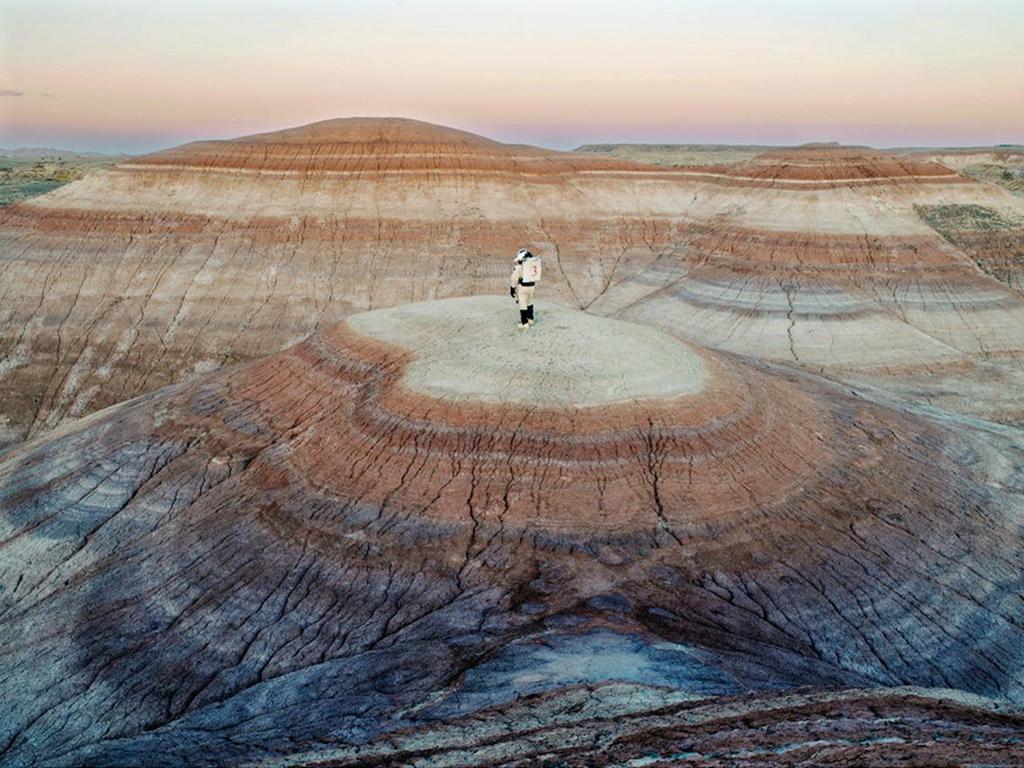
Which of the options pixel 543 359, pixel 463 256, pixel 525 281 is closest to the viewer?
pixel 543 359

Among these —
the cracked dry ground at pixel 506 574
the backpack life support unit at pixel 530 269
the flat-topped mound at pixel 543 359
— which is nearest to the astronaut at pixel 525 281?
the backpack life support unit at pixel 530 269

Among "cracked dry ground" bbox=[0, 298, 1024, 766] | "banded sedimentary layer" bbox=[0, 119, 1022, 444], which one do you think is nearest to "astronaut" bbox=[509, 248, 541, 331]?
"cracked dry ground" bbox=[0, 298, 1024, 766]

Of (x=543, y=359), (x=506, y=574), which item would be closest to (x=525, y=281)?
(x=543, y=359)

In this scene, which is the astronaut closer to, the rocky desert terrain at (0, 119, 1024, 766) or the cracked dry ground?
the rocky desert terrain at (0, 119, 1024, 766)

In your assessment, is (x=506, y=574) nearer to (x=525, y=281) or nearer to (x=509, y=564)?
(x=509, y=564)

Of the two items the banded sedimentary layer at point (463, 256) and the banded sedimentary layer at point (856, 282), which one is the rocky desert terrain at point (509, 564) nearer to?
the banded sedimentary layer at point (856, 282)

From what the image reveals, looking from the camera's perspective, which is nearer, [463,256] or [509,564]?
[509,564]
